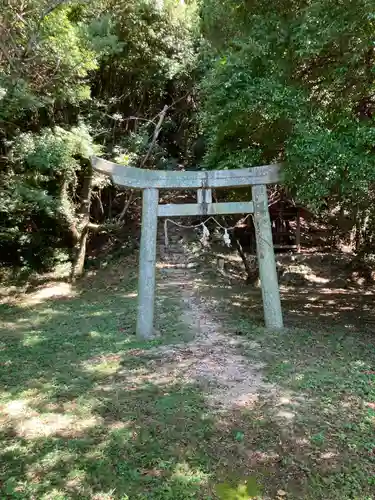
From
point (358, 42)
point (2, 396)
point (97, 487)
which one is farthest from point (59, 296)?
point (358, 42)

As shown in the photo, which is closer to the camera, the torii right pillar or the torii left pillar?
the torii left pillar

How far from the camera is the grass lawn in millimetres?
3410

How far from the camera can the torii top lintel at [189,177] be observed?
23.2 feet

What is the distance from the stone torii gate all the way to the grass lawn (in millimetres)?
692

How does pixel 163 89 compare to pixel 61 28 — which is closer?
pixel 61 28

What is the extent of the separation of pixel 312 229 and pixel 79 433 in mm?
14479

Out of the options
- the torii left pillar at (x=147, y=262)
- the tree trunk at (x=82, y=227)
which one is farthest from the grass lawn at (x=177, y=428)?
the tree trunk at (x=82, y=227)

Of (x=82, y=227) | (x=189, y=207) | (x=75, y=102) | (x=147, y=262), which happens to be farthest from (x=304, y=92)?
(x=82, y=227)

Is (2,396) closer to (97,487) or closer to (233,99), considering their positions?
(97,487)

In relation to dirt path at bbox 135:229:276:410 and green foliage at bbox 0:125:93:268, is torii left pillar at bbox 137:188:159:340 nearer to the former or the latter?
dirt path at bbox 135:229:276:410

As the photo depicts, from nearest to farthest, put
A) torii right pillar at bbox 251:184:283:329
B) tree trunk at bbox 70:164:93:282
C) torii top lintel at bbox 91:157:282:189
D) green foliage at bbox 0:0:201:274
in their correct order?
1. torii top lintel at bbox 91:157:282:189
2. torii right pillar at bbox 251:184:283:329
3. green foliage at bbox 0:0:201:274
4. tree trunk at bbox 70:164:93:282

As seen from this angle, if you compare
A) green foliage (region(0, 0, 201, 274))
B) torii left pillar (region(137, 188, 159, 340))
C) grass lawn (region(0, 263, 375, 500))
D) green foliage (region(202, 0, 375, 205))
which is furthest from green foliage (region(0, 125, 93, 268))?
grass lawn (region(0, 263, 375, 500))

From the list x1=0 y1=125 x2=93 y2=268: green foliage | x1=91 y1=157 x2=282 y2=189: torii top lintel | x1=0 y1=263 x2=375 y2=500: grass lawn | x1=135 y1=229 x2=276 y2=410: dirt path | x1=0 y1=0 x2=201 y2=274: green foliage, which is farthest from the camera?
x1=0 y1=125 x2=93 y2=268: green foliage

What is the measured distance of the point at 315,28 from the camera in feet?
19.1
